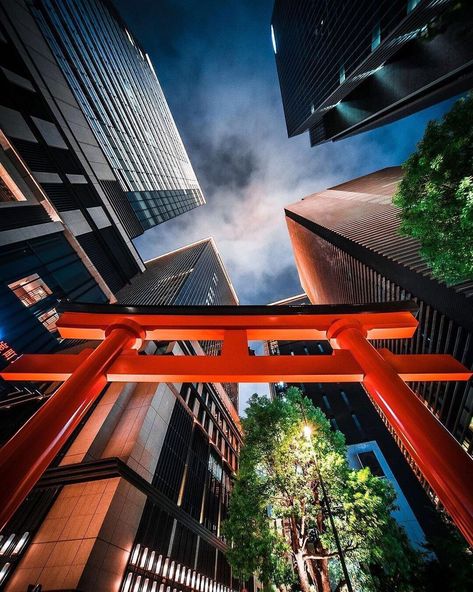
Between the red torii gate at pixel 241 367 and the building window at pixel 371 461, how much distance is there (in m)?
27.6

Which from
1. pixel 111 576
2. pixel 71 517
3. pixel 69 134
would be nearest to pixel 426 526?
pixel 111 576

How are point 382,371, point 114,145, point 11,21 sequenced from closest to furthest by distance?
point 382,371 < point 11,21 < point 114,145

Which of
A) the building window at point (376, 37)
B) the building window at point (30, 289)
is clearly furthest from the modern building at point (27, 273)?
the building window at point (376, 37)

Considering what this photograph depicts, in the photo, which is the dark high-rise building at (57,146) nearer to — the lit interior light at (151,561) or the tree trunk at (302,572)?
the lit interior light at (151,561)

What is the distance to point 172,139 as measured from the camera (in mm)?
52000

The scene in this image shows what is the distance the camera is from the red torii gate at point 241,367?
1.89m

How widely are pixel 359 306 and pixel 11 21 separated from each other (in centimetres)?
2468

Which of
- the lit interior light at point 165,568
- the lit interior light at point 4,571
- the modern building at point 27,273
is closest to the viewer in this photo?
the lit interior light at point 4,571

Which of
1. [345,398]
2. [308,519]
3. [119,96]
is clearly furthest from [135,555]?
[119,96]

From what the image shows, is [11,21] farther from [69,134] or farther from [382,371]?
[382,371]

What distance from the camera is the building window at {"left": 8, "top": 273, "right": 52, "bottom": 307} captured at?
1240 cm

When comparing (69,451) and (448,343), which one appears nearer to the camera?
(448,343)

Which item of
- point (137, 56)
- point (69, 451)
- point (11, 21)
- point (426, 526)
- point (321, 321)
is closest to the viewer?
point (321, 321)

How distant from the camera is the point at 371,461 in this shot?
2458 cm
